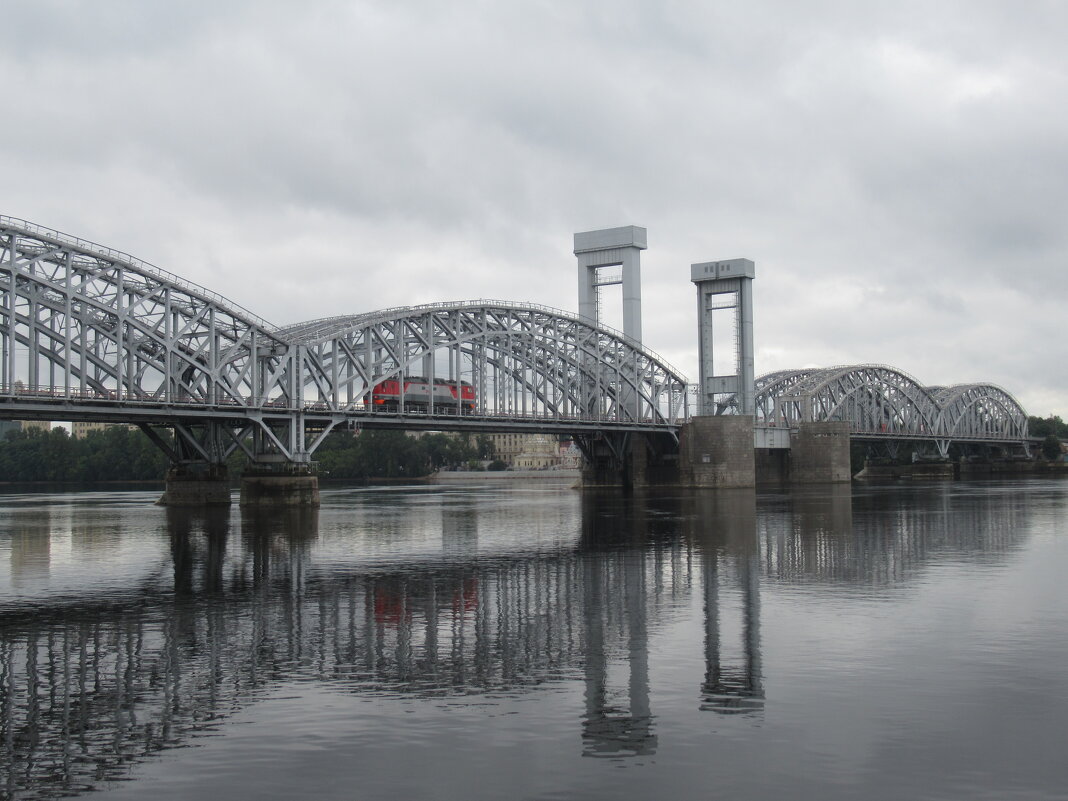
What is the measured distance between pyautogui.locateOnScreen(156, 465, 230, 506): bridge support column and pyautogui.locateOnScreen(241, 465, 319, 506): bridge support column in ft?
20.8

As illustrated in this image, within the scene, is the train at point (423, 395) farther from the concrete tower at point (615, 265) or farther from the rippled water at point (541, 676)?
the rippled water at point (541, 676)

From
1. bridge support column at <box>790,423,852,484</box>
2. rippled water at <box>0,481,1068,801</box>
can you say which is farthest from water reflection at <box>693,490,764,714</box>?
bridge support column at <box>790,423,852,484</box>

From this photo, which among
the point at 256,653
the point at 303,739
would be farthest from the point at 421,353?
the point at 303,739

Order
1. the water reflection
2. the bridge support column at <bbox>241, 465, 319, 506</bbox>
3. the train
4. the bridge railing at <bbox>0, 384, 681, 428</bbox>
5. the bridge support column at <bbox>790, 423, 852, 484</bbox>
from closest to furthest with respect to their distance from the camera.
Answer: the water reflection → the bridge railing at <bbox>0, 384, 681, 428</bbox> → the bridge support column at <bbox>241, 465, 319, 506</bbox> → the train → the bridge support column at <bbox>790, 423, 852, 484</bbox>

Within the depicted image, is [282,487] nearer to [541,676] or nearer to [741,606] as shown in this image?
[741,606]

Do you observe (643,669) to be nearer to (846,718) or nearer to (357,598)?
(846,718)

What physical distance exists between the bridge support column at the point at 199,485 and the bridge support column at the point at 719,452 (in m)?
60.4

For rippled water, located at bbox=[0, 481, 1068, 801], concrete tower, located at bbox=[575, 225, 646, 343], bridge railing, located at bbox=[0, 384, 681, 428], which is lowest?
rippled water, located at bbox=[0, 481, 1068, 801]

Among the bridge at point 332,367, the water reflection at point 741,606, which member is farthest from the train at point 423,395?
the water reflection at point 741,606

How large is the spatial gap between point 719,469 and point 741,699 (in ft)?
376

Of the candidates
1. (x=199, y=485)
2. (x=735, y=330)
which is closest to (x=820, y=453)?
(x=735, y=330)

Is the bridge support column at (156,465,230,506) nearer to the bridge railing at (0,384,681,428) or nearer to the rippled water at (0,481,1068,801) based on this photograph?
the bridge railing at (0,384,681,428)

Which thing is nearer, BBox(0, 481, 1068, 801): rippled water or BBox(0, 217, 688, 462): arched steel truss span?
BBox(0, 481, 1068, 801): rippled water

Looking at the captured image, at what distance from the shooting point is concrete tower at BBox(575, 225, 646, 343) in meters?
138
